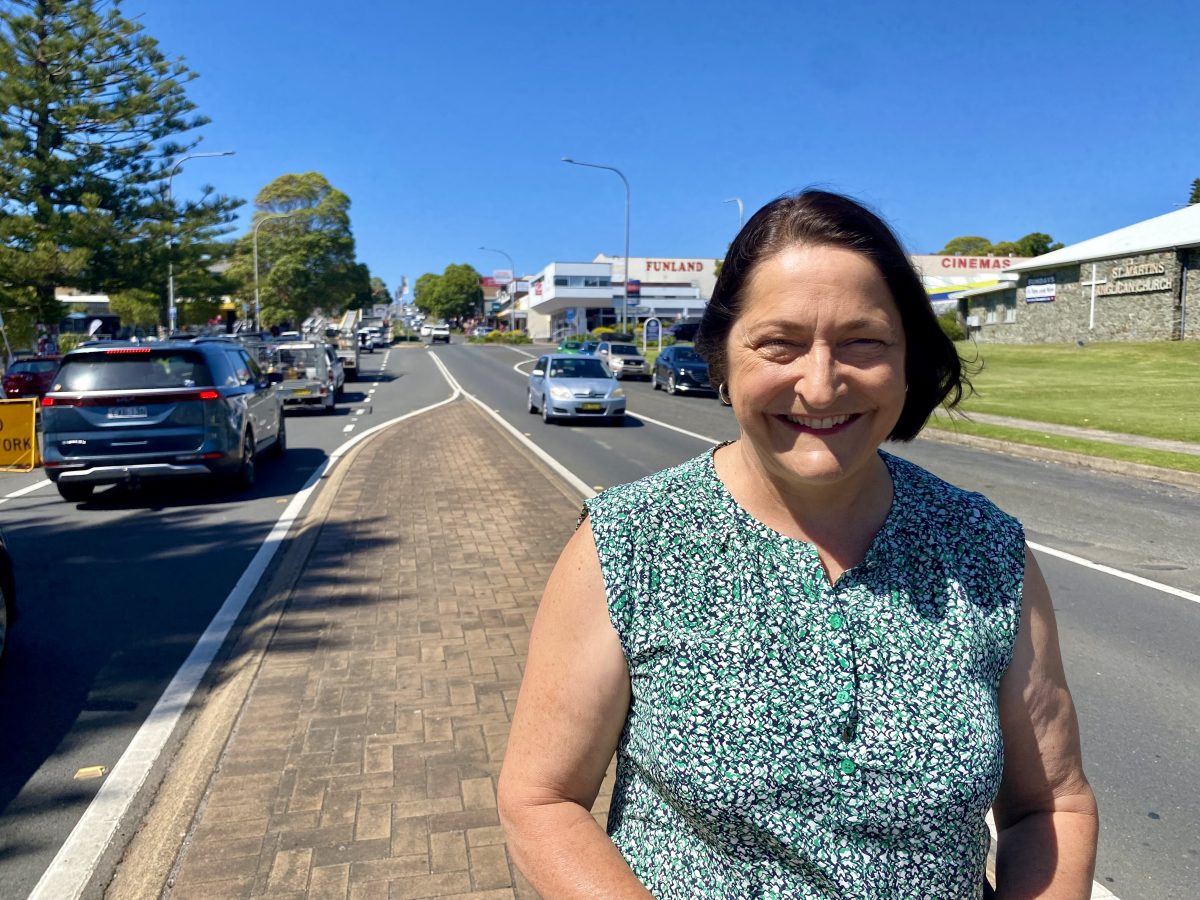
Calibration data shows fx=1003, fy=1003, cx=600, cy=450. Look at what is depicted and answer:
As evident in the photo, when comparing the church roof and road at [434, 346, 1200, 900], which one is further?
the church roof

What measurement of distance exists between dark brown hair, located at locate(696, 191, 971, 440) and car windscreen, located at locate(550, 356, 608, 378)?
64.9 ft

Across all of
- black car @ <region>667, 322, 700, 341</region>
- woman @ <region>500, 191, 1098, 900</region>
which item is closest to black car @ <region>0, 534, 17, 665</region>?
black car @ <region>667, 322, 700, 341</region>

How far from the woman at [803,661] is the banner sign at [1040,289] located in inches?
1851

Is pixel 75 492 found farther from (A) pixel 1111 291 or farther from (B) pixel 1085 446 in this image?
(A) pixel 1111 291

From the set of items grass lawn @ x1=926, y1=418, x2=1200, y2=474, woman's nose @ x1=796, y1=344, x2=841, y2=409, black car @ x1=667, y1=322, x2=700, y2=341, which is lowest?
grass lawn @ x1=926, y1=418, x2=1200, y2=474

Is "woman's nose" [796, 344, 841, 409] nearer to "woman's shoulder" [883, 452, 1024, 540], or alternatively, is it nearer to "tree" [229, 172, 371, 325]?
"woman's shoulder" [883, 452, 1024, 540]

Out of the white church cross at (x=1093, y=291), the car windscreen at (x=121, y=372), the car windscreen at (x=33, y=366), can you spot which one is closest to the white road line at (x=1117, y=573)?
the car windscreen at (x=121, y=372)

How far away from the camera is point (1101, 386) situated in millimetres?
27328

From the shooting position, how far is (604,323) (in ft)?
304

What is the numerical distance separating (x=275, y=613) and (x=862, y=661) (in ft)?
17.8

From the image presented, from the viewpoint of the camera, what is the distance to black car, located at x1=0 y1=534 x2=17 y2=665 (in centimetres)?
577

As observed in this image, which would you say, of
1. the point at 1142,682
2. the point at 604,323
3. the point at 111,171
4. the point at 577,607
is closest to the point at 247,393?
the point at 1142,682

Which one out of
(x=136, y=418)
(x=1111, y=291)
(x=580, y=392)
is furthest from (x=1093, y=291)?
(x=136, y=418)

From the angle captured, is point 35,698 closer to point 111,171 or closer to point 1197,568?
point 1197,568
